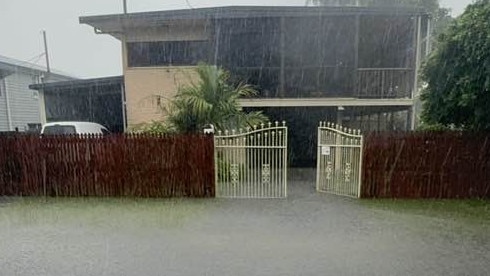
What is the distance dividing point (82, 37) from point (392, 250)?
138 feet

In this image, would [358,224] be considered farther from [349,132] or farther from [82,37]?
[82,37]

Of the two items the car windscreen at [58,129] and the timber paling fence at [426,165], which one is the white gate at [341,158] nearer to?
the timber paling fence at [426,165]

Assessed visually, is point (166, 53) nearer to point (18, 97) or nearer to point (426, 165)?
point (426, 165)

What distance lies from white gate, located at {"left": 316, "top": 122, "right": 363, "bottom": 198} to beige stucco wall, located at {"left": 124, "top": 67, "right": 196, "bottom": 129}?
588 centimetres

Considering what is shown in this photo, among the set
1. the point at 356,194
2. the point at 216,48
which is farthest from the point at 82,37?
the point at 356,194

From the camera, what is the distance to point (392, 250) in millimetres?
4801

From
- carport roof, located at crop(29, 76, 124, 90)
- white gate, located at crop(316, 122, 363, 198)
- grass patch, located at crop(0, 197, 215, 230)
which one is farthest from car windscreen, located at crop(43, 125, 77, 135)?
white gate, located at crop(316, 122, 363, 198)

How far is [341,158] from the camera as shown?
790 cm

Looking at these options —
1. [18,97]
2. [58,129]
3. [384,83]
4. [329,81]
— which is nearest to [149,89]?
[58,129]

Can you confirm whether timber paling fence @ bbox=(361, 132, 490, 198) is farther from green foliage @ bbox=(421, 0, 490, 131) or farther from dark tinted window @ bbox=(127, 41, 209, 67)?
dark tinted window @ bbox=(127, 41, 209, 67)

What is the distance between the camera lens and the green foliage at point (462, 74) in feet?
21.6

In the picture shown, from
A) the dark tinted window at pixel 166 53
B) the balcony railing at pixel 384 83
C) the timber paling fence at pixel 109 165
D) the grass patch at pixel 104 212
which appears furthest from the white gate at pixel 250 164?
the dark tinted window at pixel 166 53

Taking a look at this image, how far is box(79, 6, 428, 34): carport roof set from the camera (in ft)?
35.3

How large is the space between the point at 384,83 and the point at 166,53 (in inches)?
294
